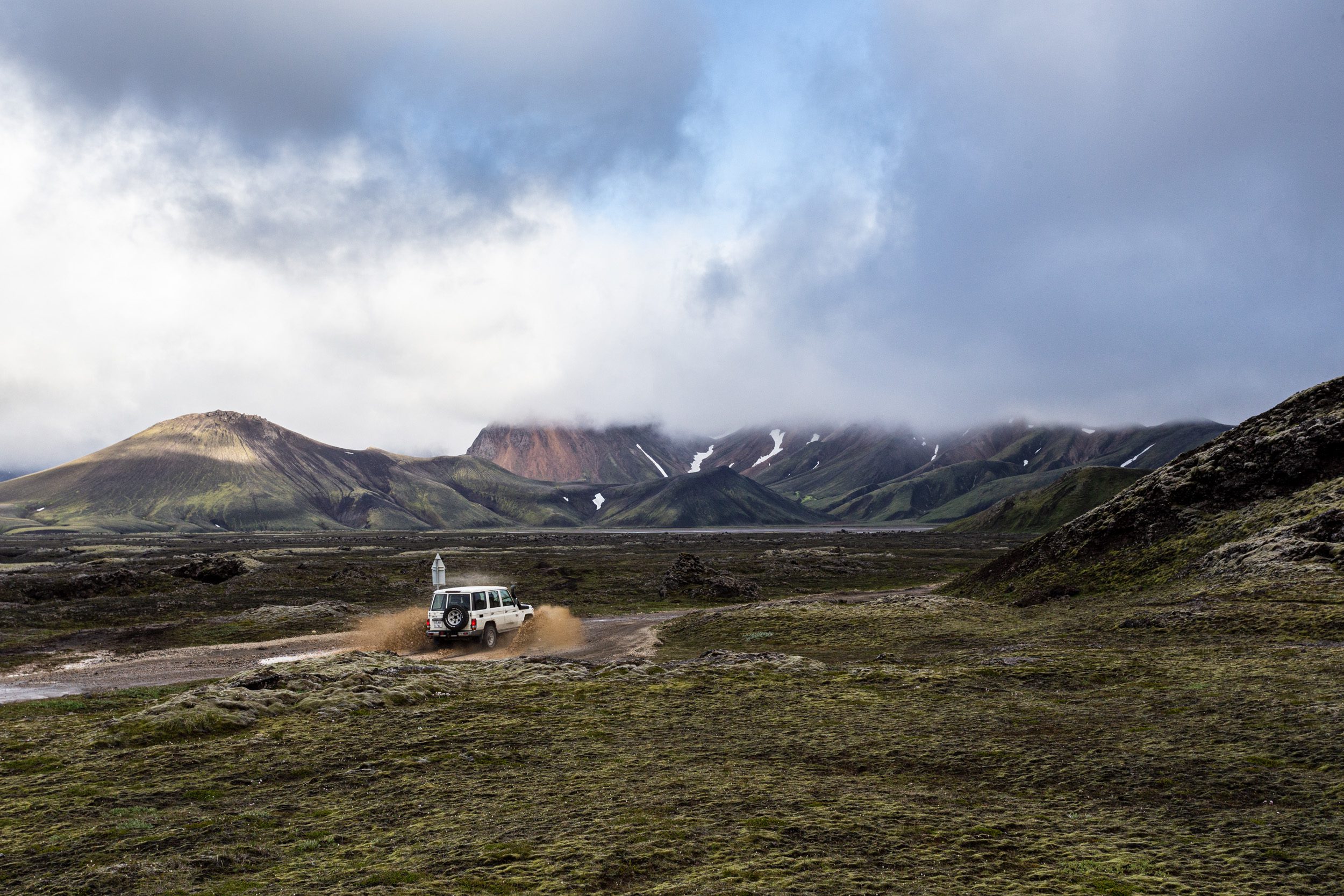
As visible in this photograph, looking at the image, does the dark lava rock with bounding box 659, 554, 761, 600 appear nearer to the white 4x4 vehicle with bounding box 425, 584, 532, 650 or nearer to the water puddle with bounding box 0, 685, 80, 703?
the white 4x4 vehicle with bounding box 425, 584, 532, 650

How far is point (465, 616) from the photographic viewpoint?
124 ft

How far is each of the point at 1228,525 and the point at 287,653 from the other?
5875 centimetres

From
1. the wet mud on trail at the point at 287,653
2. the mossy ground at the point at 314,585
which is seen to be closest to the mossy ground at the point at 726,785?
the wet mud on trail at the point at 287,653

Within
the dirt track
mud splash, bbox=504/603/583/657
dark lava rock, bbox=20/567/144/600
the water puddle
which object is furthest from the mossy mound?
dark lava rock, bbox=20/567/144/600

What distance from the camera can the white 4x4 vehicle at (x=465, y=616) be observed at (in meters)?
37.8

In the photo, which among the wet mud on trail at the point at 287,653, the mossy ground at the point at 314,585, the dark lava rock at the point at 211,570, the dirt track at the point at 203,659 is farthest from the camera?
the dark lava rock at the point at 211,570

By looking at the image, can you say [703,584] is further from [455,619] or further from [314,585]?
[314,585]

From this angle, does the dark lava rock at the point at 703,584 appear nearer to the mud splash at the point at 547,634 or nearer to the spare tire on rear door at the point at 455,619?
the mud splash at the point at 547,634

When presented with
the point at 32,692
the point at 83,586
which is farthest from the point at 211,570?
the point at 32,692

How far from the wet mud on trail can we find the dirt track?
0.06 meters

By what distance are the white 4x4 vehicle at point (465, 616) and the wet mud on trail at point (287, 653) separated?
3.06 ft

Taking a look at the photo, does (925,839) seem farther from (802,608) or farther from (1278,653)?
(802,608)

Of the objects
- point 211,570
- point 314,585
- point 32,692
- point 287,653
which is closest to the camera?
point 32,692

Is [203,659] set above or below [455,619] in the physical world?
below
